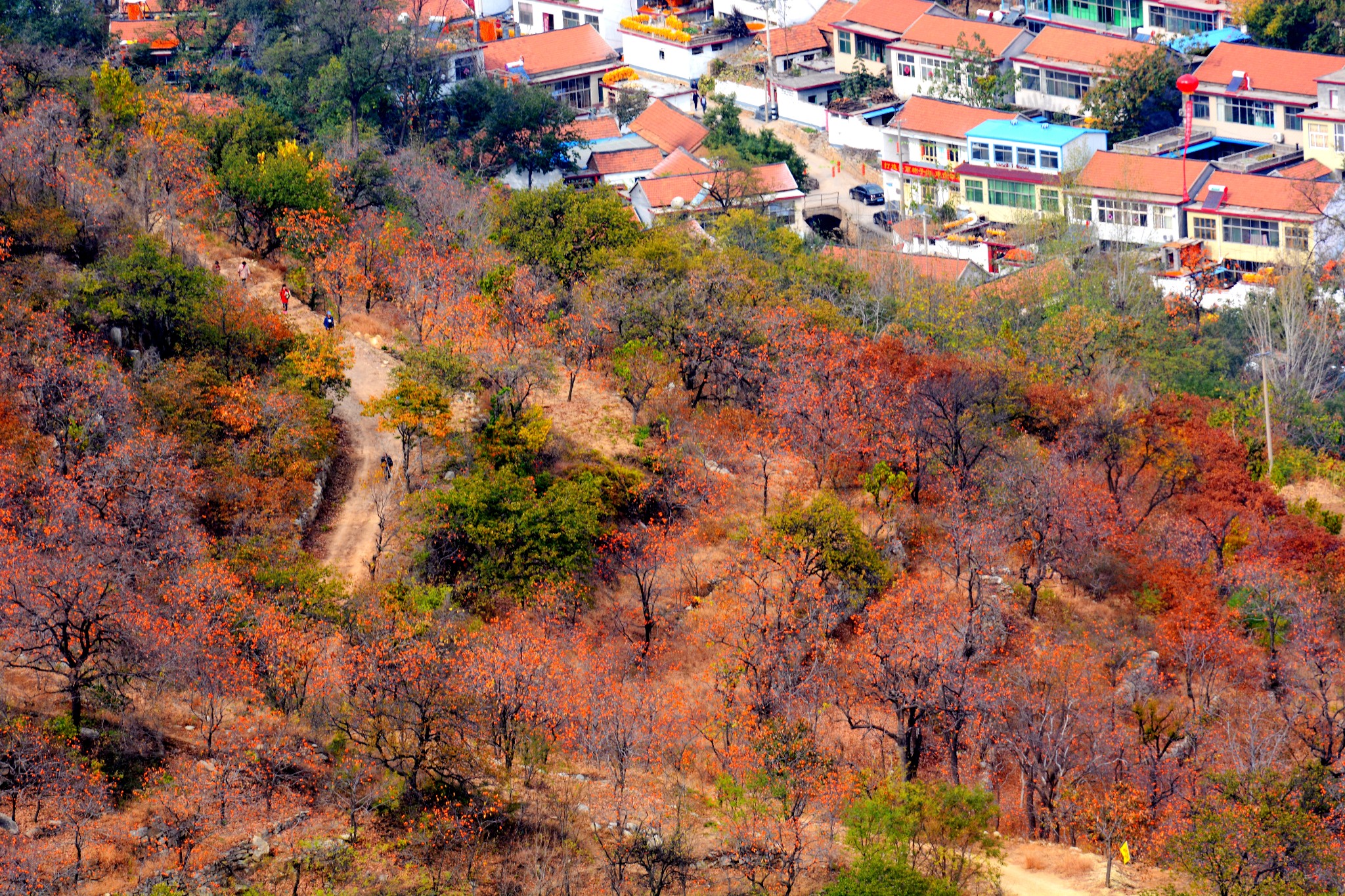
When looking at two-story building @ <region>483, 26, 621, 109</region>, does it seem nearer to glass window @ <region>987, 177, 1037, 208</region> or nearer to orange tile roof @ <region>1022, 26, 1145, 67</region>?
orange tile roof @ <region>1022, 26, 1145, 67</region>

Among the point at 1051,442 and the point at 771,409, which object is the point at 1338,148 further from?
the point at 771,409

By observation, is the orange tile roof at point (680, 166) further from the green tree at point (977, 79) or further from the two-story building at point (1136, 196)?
the two-story building at point (1136, 196)

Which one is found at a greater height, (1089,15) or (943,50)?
(1089,15)

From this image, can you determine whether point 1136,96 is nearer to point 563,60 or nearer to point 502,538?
point 563,60

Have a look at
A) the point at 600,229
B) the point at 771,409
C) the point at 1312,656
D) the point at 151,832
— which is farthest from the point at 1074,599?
the point at 151,832

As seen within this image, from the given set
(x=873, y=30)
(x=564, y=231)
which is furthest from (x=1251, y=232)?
(x=564, y=231)

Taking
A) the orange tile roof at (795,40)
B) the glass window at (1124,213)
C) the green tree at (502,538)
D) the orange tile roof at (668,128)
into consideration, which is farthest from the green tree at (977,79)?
the green tree at (502,538)
